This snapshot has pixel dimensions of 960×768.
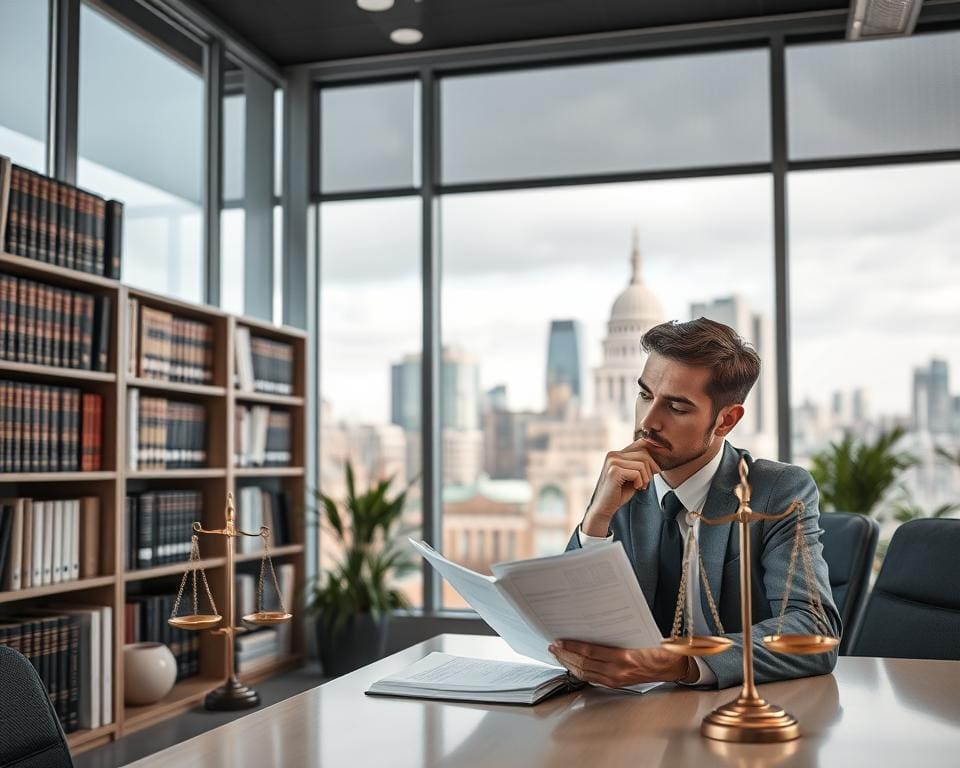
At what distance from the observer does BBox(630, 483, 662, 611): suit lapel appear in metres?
1.80

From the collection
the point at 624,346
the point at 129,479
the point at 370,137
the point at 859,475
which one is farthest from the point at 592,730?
the point at 370,137

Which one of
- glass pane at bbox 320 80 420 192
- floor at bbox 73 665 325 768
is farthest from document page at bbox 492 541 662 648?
glass pane at bbox 320 80 420 192

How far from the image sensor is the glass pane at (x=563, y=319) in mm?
4945

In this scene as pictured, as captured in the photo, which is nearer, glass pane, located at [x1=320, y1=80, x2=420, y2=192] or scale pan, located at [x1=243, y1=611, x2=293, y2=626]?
scale pan, located at [x1=243, y1=611, x2=293, y2=626]

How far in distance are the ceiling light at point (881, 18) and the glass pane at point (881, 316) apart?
24.0 inches

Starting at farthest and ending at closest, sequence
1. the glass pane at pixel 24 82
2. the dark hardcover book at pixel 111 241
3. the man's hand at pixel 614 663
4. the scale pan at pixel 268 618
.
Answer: the dark hardcover book at pixel 111 241 < the glass pane at pixel 24 82 < the scale pan at pixel 268 618 < the man's hand at pixel 614 663

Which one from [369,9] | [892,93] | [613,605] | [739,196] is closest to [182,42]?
[369,9]

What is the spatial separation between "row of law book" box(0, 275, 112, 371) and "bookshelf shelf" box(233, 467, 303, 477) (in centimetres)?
99

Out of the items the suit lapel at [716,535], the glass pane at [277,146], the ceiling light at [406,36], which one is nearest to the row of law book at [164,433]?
the glass pane at [277,146]

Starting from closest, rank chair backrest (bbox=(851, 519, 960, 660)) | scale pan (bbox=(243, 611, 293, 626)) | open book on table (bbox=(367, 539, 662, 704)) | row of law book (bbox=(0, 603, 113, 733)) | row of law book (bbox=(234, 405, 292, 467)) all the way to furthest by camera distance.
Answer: open book on table (bbox=(367, 539, 662, 704)) < scale pan (bbox=(243, 611, 293, 626)) < chair backrest (bbox=(851, 519, 960, 660)) < row of law book (bbox=(0, 603, 113, 733)) < row of law book (bbox=(234, 405, 292, 467))

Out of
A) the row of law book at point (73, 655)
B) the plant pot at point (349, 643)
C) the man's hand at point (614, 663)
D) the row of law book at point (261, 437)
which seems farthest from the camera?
the plant pot at point (349, 643)

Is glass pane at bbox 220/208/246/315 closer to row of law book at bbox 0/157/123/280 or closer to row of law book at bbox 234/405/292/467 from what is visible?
row of law book at bbox 234/405/292/467

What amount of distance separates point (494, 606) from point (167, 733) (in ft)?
8.66

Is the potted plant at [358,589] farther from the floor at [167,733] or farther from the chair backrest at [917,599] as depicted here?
the chair backrest at [917,599]
